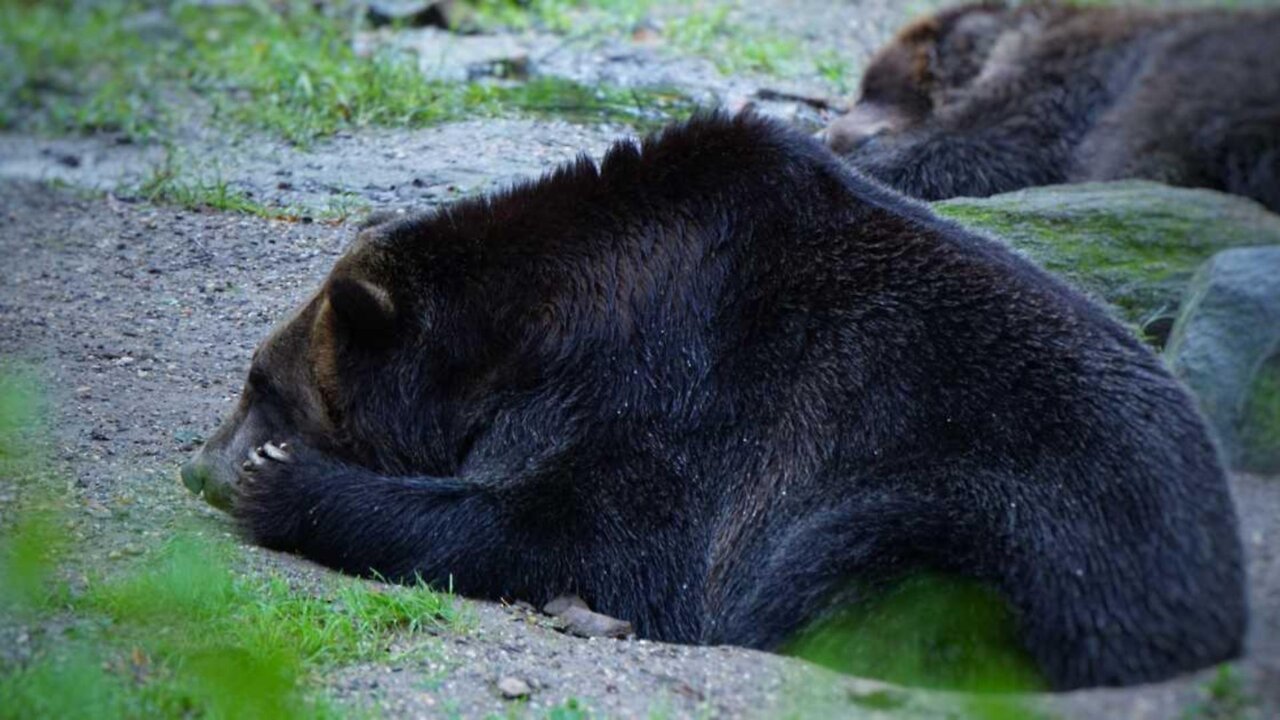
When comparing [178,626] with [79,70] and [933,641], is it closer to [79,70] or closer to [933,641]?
[933,641]

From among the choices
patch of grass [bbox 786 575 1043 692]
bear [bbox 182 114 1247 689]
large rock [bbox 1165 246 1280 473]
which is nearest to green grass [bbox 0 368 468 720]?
bear [bbox 182 114 1247 689]

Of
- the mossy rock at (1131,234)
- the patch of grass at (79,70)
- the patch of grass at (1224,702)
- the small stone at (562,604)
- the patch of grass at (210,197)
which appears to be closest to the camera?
the patch of grass at (1224,702)

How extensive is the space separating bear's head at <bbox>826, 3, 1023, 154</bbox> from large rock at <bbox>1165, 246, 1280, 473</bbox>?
4335 mm

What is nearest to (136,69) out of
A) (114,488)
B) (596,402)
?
(114,488)

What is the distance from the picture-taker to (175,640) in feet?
15.0

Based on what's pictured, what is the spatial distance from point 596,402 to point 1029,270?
1518mm

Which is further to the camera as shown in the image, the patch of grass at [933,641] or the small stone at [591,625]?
the small stone at [591,625]

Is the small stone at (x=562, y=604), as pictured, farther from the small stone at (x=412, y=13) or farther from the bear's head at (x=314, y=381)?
the small stone at (x=412, y=13)

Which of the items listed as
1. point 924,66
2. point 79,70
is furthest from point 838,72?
point 79,70

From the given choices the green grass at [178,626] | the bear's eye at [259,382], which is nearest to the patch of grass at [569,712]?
the green grass at [178,626]

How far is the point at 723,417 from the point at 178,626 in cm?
194

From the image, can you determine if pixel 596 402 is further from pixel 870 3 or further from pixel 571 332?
pixel 870 3

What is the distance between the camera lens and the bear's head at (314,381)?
5.90 meters

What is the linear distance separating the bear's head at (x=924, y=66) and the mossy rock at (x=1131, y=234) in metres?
2.62
